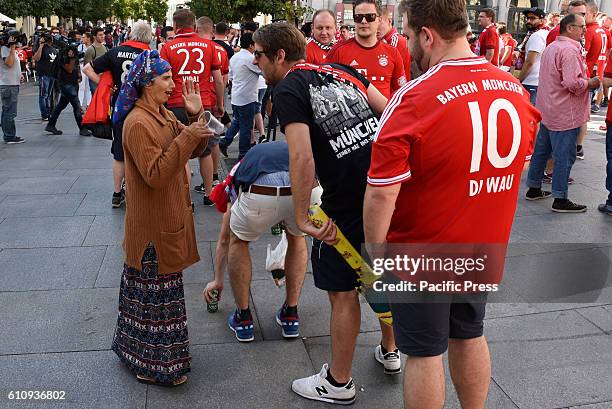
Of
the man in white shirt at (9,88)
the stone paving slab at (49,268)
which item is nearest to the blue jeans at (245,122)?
the stone paving slab at (49,268)

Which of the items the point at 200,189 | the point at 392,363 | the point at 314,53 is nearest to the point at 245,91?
the point at 314,53

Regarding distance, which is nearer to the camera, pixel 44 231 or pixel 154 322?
pixel 154 322

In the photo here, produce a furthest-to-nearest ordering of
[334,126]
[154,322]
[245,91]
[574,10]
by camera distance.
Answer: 1. [245,91]
2. [574,10]
3. [154,322]
4. [334,126]

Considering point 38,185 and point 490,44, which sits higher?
point 490,44

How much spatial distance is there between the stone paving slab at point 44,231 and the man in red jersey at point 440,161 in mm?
3938

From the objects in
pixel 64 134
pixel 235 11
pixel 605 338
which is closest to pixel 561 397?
pixel 605 338

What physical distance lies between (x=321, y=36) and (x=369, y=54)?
187 cm

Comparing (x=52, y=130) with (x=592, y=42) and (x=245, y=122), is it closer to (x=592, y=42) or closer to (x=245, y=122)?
(x=245, y=122)

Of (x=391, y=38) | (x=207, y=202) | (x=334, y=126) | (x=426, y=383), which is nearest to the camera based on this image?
(x=426, y=383)

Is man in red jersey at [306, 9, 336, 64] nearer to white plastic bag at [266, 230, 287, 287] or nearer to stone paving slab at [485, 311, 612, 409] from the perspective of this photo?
white plastic bag at [266, 230, 287, 287]

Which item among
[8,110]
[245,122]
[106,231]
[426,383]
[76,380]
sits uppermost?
[426,383]

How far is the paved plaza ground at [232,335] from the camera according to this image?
313 centimetres

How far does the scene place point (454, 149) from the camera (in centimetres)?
209

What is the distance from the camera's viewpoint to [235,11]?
66.3 feet
